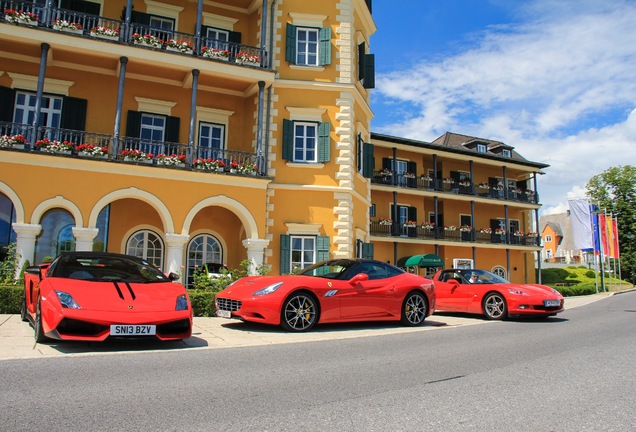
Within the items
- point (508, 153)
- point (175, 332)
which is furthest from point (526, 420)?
point (508, 153)

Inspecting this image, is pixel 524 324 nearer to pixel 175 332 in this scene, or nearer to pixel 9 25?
pixel 175 332

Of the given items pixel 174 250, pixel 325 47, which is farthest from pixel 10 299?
pixel 325 47

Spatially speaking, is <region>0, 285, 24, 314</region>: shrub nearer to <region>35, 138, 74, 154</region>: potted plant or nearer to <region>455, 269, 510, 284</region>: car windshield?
<region>35, 138, 74, 154</region>: potted plant

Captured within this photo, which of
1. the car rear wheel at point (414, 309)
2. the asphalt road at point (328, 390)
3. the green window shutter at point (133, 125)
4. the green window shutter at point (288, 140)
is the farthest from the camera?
the green window shutter at point (288, 140)

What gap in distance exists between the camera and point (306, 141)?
63.0ft

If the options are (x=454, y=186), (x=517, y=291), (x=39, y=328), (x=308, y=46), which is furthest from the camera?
(x=454, y=186)

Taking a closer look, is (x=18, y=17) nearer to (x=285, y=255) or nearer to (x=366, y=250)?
(x=285, y=255)

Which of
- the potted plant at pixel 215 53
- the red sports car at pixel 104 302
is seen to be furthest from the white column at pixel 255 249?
the red sports car at pixel 104 302

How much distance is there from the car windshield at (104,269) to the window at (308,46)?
13.0 meters

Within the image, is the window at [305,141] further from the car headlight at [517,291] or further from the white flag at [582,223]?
the white flag at [582,223]

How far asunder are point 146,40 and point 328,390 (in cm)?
1529

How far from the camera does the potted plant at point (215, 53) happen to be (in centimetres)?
1780

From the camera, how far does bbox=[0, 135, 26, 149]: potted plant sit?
14.5 metres

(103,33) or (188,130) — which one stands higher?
(103,33)
